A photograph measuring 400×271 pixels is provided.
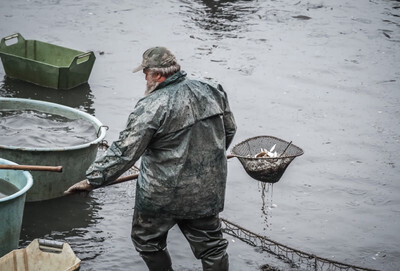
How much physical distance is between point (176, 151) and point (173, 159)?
0.22ft

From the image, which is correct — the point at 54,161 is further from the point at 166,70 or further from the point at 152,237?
the point at 166,70

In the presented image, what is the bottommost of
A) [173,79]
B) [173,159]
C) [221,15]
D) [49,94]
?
[49,94]

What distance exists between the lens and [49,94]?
408 inches

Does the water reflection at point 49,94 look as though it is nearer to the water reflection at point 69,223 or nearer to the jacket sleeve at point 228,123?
the water reflection at point 69,223

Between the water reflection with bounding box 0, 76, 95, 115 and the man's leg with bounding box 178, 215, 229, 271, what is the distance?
4.99m

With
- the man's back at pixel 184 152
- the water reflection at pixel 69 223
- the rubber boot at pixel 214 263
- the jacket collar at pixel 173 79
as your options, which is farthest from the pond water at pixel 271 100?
the jacket collar at pixel 173 79

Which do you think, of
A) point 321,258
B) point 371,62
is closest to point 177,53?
point 371,62

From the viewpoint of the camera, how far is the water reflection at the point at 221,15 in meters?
14.8

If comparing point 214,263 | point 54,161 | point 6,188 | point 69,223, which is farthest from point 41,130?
point 214,263

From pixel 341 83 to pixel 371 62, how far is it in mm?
1660

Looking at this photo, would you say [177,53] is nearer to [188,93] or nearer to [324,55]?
[324,55]

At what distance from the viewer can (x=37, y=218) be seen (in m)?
6.82

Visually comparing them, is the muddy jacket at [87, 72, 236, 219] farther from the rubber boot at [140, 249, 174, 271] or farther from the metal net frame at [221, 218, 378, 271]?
the metal net frame at [221, 218, 378, 271]

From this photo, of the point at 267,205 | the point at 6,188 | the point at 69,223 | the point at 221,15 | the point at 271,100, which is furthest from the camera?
the point at 221,15
